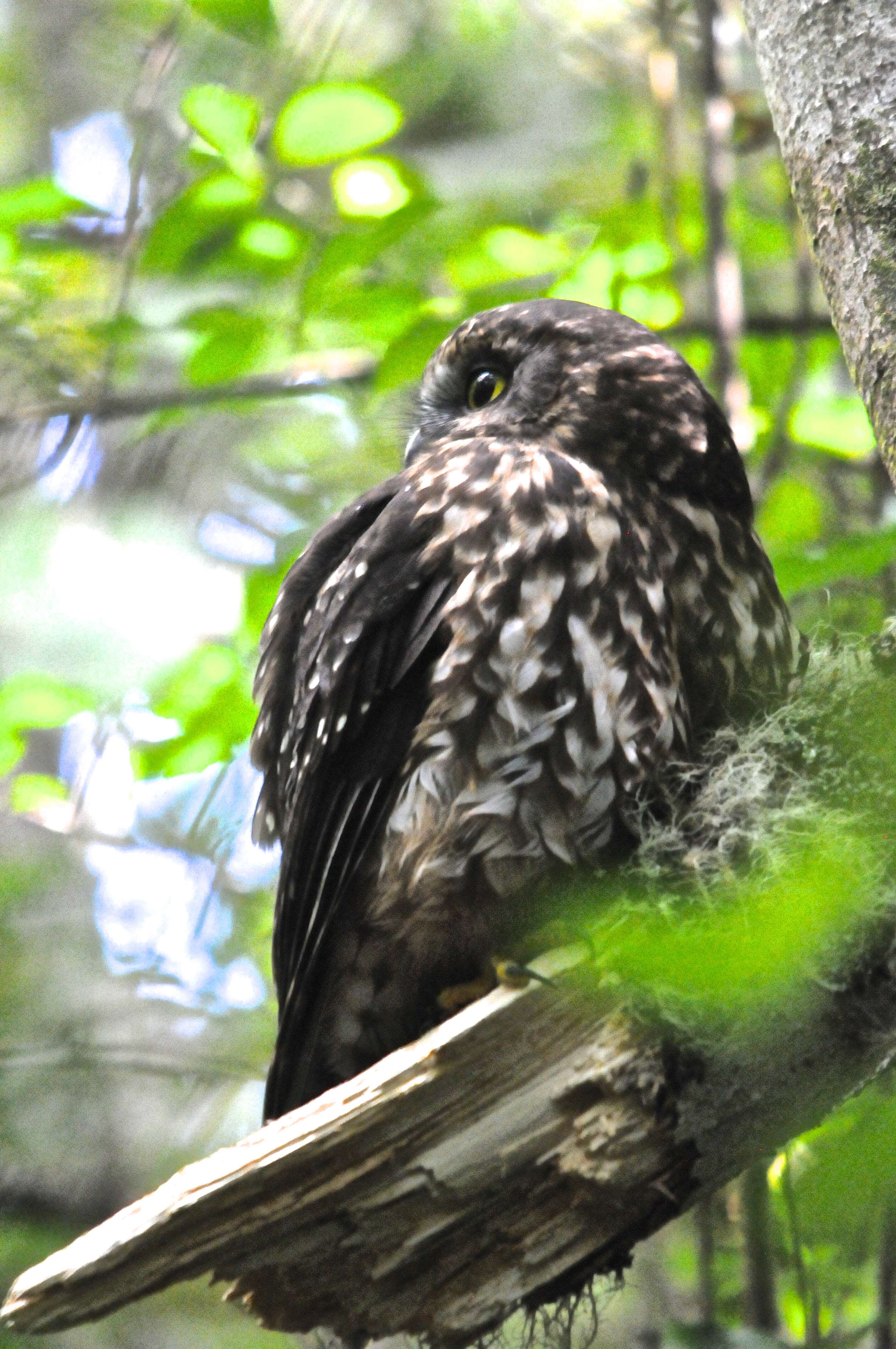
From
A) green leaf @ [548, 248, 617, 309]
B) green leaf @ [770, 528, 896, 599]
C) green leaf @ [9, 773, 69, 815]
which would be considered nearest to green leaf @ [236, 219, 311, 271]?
green leaf @ [548, 248, 617, 309]

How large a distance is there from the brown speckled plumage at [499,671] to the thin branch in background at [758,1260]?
1028 mm

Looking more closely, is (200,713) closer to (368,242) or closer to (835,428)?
(368,242)

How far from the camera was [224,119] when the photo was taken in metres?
2.62

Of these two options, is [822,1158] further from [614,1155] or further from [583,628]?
[583,628]

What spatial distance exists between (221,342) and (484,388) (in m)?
0.63

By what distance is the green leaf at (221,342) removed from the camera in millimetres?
2875

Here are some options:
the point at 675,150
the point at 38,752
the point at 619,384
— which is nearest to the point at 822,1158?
the point at 619,384

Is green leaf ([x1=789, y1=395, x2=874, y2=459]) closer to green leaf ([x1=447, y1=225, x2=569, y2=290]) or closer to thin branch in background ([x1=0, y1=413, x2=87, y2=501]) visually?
green leaf ([x1=447, y1=225, x2=569, y2=290])

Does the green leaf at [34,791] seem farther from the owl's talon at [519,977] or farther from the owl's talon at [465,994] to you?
the owl's talon at [519,977]

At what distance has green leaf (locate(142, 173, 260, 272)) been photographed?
2734 millimetres

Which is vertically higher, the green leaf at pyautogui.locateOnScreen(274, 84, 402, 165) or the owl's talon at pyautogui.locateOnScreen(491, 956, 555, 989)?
the green leaf at pyautogui.locateOnScreen(274, 84, 402, 165)

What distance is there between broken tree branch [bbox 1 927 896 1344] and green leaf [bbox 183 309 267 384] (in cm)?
167

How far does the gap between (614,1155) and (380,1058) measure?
672 millimetres

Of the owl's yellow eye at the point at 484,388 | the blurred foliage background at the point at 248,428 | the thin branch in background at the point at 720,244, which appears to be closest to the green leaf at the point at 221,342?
the blurred foliage background at the point at 248,428
